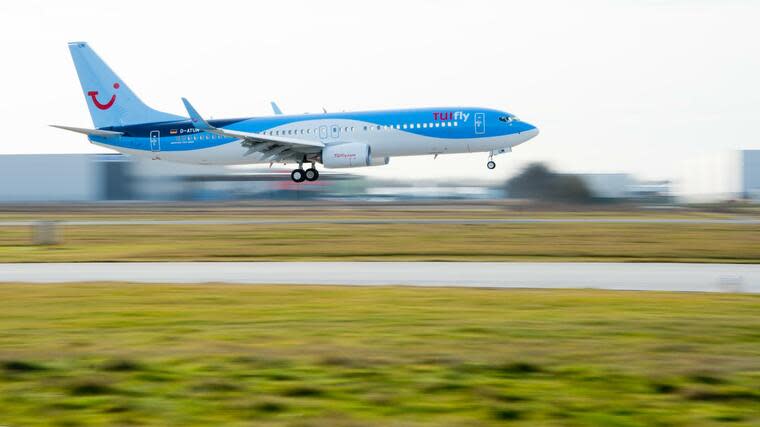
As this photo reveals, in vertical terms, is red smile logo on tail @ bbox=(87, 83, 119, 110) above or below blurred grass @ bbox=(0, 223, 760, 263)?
above

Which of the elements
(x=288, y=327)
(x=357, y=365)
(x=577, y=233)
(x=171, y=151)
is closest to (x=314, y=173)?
(x=171, y=151)

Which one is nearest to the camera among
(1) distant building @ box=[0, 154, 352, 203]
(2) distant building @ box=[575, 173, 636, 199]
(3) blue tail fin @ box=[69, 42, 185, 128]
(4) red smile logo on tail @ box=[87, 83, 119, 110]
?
(3) blue tail fin @ box=[69, 42, 185, 128]

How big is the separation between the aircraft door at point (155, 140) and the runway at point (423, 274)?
23.2 metres

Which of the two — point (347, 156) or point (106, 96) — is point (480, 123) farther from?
point (106, 96)

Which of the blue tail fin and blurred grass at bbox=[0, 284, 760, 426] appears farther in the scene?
the blue tail fin

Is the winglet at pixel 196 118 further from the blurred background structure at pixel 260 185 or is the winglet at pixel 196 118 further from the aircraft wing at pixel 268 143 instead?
the blurred background structure at pixel 260 185

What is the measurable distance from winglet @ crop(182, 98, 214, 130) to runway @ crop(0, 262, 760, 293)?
19.1 meters

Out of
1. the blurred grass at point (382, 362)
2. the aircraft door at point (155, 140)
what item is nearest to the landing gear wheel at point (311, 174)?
the aircraft door at point (155, 140)

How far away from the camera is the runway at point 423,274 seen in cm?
2361

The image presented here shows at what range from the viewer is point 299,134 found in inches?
2040

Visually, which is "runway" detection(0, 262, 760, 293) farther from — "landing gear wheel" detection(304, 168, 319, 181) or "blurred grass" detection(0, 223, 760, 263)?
"landing gear wheel" detection(304, 168, 319, 181)

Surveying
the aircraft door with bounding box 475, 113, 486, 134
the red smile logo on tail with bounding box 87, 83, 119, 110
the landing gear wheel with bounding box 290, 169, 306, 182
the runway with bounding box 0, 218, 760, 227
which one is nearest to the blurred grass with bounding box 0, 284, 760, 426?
the runway with bounding box 0, 218, 760, 227

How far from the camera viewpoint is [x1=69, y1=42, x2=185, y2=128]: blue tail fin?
182 feet

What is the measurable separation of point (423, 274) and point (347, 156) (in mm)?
23785
